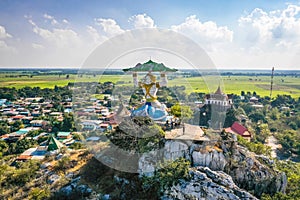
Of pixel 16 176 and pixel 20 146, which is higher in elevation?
pixel 16 176

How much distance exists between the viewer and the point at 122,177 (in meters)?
12.4

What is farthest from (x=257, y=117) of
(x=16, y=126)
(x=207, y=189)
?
(x=16, y=126)

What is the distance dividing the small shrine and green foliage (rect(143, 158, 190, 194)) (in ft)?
11.2

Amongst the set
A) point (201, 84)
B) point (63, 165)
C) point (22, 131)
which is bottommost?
point (22, 131)

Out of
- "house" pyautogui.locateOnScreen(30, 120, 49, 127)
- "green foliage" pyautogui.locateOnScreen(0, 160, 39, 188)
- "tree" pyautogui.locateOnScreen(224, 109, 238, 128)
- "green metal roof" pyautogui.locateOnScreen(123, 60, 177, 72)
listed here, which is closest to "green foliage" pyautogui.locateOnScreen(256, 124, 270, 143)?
"tree" pyautogui.locateOnScreen(224, 109, 238, 128)

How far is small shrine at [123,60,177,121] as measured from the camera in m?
13.8

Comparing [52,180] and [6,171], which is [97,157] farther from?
[6,171]

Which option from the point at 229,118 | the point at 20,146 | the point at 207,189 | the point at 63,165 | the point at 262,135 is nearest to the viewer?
the point at 207,189

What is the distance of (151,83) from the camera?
14.0 m

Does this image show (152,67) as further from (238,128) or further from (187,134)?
(238,128)

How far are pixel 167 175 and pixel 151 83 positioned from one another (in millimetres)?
5472

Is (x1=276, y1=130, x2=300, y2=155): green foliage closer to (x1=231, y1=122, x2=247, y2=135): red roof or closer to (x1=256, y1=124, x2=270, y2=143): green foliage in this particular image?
(x1=256, y1=124, x2=270, y2=143): green foliage

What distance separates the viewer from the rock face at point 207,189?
10.8 m

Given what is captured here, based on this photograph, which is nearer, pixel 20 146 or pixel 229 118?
pixel 20 146
